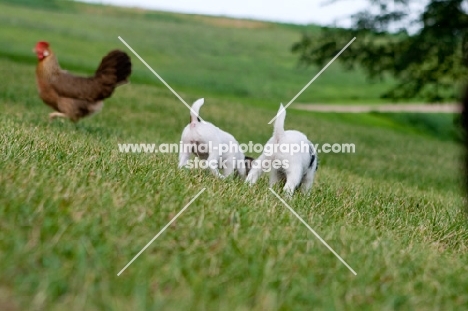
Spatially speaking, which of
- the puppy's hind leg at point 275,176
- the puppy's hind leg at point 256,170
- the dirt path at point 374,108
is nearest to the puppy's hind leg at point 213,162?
the puppy's hind leg at point 256,170

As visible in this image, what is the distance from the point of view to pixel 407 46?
1677 centimetres

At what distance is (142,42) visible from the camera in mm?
45250

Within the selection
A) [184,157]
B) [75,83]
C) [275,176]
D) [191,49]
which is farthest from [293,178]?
[191,49]

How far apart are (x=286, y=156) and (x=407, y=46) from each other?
12.5 meters

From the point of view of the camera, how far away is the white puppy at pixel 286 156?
5363mm

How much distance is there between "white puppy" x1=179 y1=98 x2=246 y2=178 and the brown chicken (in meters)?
3.79

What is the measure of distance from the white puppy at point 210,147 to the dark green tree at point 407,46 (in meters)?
9.94

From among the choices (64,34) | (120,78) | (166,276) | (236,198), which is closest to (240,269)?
(166,276)

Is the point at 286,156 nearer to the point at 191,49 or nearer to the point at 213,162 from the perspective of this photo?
the point at 213,162

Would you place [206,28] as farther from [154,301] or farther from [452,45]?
[154,301]

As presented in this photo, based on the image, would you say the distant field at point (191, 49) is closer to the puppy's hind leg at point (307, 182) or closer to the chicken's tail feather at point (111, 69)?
the chicken's tail feather at point (111, 69)

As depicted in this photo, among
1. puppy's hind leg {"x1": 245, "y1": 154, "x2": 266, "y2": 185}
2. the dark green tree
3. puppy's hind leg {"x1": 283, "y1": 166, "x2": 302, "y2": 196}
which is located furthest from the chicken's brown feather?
A: the dark green tree

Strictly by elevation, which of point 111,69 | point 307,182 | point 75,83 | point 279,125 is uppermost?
point 111,69

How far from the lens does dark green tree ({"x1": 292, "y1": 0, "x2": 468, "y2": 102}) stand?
15.0 metres
